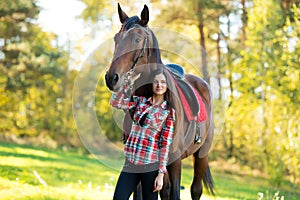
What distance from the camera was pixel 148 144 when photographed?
112 inches

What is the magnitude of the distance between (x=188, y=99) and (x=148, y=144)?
820 millimetres

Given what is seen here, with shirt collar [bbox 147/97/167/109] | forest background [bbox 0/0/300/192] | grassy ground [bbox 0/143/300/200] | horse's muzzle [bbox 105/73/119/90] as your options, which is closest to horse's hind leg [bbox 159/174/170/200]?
shirt collar [bbox 147/97/167/109]

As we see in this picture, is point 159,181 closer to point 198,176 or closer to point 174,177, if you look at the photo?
point 174,177

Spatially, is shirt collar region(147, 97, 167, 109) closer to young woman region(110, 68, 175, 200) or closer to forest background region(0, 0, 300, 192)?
young woman region(110, 68, 175, 200)

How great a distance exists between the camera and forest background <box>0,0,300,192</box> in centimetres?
891

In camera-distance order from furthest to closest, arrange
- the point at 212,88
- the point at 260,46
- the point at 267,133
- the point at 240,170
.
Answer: the point at 240,170
the point at 260,46
the point at 267,133
the point at 212,88

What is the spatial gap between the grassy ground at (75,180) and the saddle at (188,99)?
234cm

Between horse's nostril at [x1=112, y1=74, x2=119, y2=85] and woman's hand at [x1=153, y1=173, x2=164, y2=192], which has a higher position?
horse's nostril at [x1=112, y1=74, x2=119, y2=85]

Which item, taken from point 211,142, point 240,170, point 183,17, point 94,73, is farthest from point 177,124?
point 183,17

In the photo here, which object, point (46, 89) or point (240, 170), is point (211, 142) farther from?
point (46, 89)

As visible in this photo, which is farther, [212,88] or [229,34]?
[229,34]

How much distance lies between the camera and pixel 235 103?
36.3 ft

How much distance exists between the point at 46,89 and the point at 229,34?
660 centimetres

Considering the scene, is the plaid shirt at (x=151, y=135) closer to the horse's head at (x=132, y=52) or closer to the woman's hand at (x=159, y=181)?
the woman's hand at (x=159, y=181)
